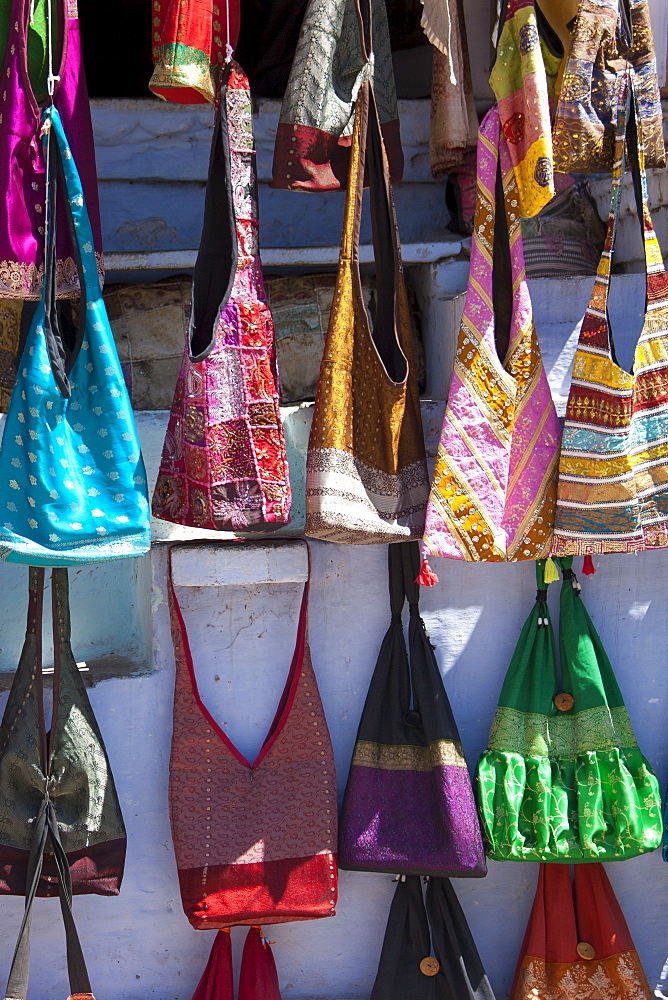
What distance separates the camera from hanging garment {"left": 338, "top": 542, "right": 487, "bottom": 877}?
7.47ft

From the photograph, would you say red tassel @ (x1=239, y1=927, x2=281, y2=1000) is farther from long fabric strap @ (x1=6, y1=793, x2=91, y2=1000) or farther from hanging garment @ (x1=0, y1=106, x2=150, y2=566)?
hanging garment @ (x1=0, y1=106, x2=150, y2=566)

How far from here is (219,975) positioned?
7.75 ft

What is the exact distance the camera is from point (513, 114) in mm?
2258

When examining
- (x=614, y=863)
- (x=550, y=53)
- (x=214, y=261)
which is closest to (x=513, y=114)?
(x=550, y=53)

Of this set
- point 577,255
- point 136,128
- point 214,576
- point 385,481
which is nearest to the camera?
point 385,481

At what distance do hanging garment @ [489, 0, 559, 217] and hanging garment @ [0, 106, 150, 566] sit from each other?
3.21ft

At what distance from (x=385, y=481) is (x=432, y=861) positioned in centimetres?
88

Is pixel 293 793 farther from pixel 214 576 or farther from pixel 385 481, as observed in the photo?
pixel 385 481

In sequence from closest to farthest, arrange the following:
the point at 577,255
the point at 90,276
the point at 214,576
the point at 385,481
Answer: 1. the point at 90,276
2. the point at 385,481
3. the point at 214,576
4. the point at 577,255

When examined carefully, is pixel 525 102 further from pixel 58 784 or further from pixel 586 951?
pixel 586 951

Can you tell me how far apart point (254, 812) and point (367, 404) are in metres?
0.99

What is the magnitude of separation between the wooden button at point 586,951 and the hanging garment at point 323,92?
6.31 ft

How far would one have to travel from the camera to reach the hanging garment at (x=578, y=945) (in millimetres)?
2398

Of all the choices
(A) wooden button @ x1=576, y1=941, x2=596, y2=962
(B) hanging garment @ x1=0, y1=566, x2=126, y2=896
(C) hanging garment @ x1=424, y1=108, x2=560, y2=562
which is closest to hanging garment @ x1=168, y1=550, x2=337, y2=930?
(B) hanging garment @ x1=0, y1=566, x2=126, y2=896
